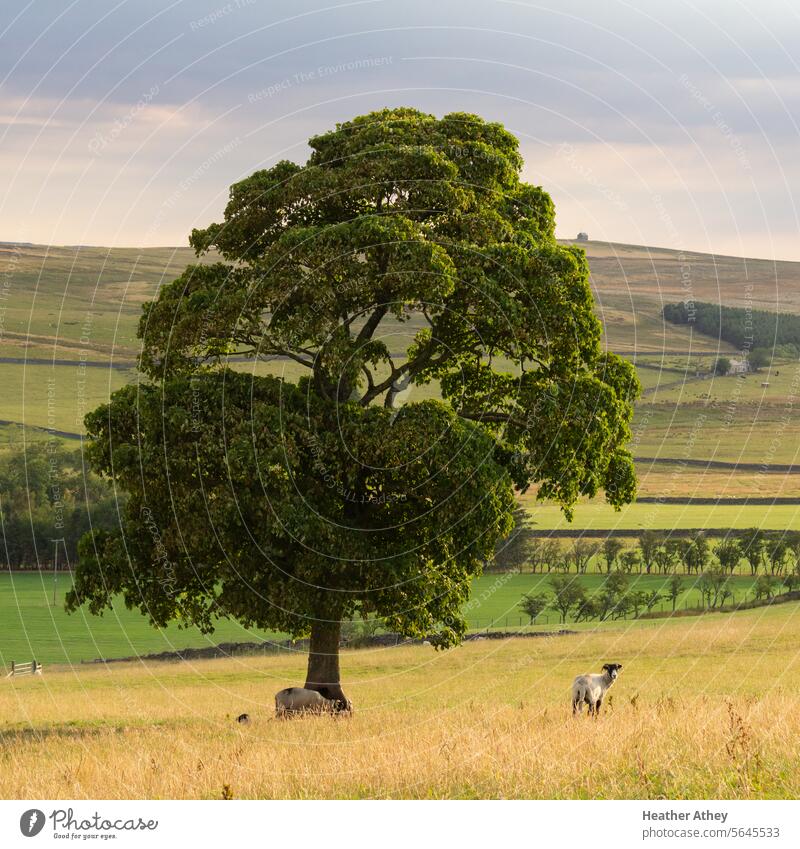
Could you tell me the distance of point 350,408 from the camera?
24.5 meters

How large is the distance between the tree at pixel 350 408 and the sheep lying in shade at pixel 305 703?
1.47 ft

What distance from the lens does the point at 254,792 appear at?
14.3m

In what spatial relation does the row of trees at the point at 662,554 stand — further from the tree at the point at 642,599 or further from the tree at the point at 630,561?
the tree at the point at 642,599

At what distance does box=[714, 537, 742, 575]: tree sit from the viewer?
101 m

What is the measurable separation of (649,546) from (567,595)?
72.8 feet

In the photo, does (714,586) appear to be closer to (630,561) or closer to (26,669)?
(630,561)

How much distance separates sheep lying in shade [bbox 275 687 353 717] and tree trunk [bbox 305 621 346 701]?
200 mm

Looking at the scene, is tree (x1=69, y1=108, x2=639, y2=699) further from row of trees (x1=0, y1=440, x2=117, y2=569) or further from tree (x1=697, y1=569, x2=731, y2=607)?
row of trees (x1=0, y1=440, x2=117, y2=569)

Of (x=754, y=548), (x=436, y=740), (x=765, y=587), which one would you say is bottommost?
(x=765, y=587)

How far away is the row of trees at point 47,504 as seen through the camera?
110 m

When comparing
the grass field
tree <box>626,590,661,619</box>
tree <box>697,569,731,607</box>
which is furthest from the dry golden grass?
tree <box>697,569,731,607</box>

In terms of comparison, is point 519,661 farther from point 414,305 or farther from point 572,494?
point 414,305

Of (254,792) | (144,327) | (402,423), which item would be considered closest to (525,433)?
(402,423)

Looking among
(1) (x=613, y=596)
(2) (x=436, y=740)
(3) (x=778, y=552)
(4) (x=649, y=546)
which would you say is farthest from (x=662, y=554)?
(2) (x=436, y=740)
